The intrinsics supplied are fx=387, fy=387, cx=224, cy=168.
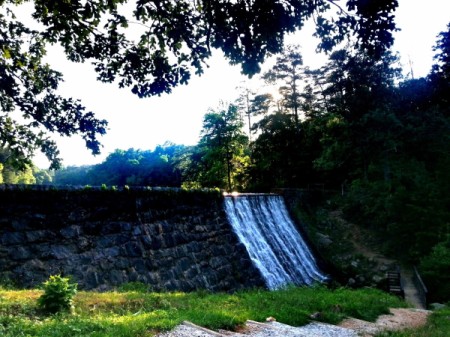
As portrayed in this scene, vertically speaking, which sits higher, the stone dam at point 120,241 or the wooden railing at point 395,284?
the stone dam at point 120,241

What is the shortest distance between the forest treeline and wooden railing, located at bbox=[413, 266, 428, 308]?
1.66 feet

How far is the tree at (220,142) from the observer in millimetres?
35812

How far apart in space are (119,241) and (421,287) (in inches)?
608

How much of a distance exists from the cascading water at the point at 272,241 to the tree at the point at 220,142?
12.8 m

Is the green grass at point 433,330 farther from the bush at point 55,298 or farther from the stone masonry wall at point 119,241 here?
the stone masonry wall at point 119,241

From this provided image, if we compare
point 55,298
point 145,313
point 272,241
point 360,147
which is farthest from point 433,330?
point 360,147

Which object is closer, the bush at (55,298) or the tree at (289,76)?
the bush at (55,298)

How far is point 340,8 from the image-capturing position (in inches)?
172

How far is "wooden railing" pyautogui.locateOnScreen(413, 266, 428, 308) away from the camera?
56.7 ft

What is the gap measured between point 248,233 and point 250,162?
75.1 ft

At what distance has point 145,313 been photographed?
6039mm

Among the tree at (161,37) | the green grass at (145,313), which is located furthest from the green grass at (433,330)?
the tree at (161,37)

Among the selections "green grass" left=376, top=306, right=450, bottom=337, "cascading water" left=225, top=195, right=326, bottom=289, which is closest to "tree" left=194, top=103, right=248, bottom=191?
"cascading water" left=225, top=195, right=326, bottom=289

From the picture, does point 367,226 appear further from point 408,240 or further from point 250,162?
point 250,162
